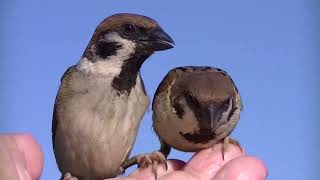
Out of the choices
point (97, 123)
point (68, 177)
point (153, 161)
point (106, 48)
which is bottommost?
point (68, 177)

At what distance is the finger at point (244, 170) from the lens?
13.0 feet

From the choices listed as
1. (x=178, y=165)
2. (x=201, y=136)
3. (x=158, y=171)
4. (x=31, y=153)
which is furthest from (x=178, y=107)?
(x=31, y=153)

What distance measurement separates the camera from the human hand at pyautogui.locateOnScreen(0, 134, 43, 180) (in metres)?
3.29

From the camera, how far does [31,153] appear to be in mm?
3568

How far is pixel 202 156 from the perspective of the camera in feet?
14.8

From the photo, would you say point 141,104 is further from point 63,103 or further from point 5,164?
point 5,164

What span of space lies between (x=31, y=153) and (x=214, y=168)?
58.1 inches

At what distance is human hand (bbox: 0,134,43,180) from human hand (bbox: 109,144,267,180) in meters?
0.66

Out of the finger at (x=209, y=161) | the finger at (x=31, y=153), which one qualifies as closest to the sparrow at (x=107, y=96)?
the finger at (x=209, y=161)

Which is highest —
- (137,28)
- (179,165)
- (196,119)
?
(137,28)

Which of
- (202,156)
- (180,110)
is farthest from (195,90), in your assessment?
(202,156)

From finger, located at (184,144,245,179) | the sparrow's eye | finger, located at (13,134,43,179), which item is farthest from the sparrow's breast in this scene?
finger, located at (13,134,43,179)

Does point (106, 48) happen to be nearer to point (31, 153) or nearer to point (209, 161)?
point (209, 161)

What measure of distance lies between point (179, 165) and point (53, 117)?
4.19 feet
